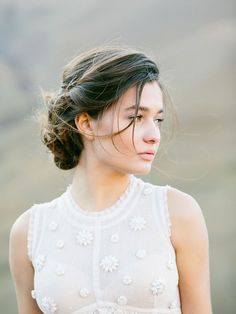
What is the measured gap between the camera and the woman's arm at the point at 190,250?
224cm

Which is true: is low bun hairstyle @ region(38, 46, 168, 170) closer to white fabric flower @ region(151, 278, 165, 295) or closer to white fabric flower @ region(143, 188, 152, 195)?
white fabric flower @ region(143, 188, 152, 195)

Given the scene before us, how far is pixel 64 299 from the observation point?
7.32 ft

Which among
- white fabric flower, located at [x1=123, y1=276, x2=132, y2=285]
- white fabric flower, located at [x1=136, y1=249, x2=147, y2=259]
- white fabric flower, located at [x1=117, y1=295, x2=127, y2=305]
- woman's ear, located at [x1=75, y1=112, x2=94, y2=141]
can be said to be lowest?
white fabric flower, located at [x1=117, y1=295, x2=127, y2=305]

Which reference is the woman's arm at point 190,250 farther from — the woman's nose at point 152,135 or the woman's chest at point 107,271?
the woman's nose at point 152,135

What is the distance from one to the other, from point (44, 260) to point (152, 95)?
57 centimetres

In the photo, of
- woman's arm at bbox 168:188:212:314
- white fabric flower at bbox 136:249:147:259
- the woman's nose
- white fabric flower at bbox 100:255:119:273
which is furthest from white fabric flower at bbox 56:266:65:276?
the woman's nose

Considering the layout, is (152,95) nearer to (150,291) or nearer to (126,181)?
(126,181)

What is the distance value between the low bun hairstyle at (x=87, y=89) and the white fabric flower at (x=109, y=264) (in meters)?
0.32

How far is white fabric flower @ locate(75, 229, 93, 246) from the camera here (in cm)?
228

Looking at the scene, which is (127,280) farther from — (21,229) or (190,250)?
(21,229)

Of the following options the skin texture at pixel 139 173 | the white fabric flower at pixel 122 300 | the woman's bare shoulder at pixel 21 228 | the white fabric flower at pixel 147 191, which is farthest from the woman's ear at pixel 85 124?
the white fabric flower at pixel 122 300

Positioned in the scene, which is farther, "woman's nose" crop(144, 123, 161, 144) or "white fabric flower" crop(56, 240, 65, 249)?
"white fabric flower" crop(56, 240, 65, 249)

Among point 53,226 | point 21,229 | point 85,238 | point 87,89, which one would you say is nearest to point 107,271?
point 85,238

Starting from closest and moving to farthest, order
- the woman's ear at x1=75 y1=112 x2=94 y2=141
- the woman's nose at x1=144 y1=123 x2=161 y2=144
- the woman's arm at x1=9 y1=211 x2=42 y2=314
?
the woman's nose at x1=144 y1=123 x2=161 y2=144 → the woman's ear at x1=75 y1=112 x2=94 y2=141 → the woman's arm at x1=9 y1=211 x2=42 y2=314
